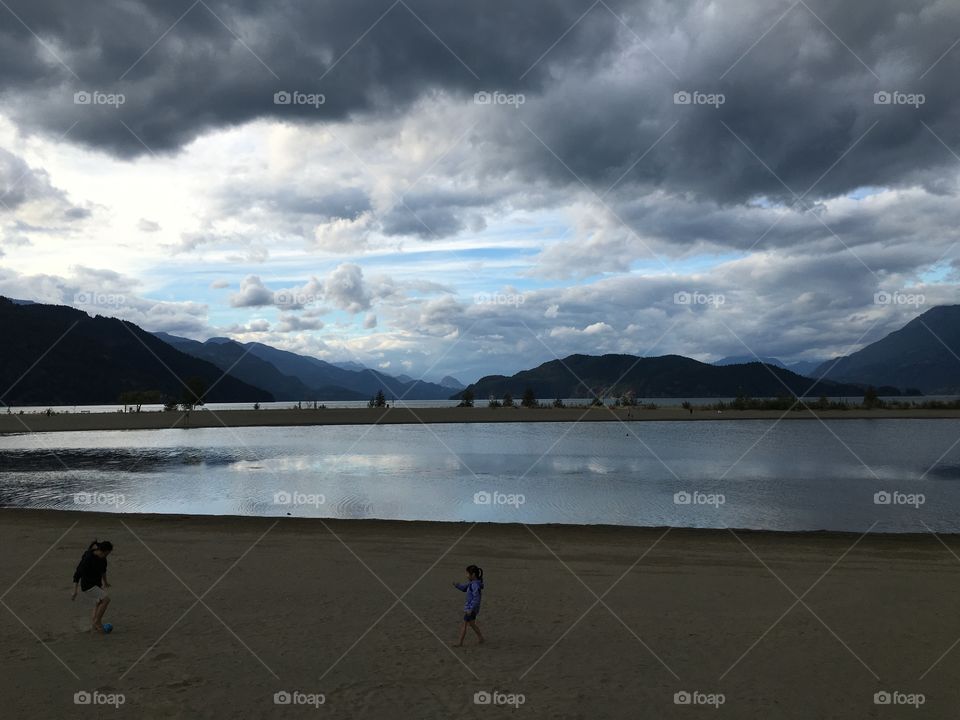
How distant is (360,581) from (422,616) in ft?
9.14

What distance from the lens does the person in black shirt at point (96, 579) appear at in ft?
35.6

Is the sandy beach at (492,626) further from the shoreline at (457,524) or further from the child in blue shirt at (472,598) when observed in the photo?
the shoreline at (457,524)

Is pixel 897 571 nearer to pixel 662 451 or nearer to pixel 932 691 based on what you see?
pixel 932 691

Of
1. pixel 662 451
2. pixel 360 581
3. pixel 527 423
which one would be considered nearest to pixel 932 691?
pixel 360 581
